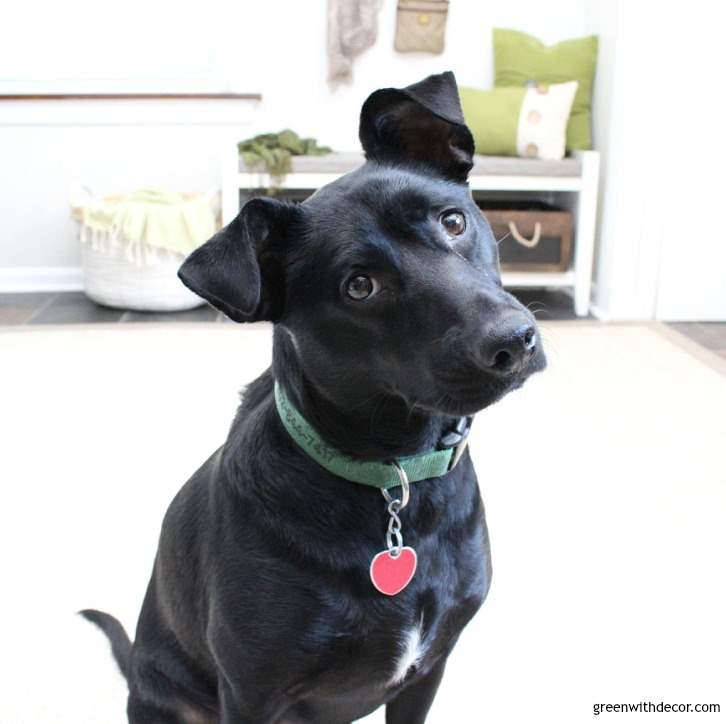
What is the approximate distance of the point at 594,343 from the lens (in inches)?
133

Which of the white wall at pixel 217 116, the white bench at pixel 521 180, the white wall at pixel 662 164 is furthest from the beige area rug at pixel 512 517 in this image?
the white wall at pixel 217 116

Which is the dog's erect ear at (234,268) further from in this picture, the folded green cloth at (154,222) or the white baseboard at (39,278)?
the white baseboard at (39,278)

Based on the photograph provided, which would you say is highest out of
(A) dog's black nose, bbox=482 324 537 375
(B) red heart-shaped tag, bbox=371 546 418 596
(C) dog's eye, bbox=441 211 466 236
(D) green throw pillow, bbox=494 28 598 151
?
(D) green throw pillow, bbox=494 28 598 151

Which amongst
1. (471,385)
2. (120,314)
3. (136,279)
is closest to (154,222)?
(136,279)

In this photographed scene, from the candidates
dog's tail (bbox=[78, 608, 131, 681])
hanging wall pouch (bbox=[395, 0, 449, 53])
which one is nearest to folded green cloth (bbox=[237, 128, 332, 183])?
hanging wall pouch (bbox=[395, 0, 449, 53])

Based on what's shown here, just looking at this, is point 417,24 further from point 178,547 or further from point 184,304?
point 178,547

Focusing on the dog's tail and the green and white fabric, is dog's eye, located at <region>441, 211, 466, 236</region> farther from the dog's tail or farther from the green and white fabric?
the green and white fabric

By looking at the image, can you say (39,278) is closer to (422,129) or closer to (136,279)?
(136,279)

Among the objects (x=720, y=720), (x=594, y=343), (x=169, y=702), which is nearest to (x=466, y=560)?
(x=169, y=702)

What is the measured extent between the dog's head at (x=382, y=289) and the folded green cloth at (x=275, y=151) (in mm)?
2715

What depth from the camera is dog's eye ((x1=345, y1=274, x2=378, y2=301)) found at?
919 millimetres

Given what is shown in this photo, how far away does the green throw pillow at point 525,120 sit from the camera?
12.7 ft

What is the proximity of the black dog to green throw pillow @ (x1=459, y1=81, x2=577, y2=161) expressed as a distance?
292cm

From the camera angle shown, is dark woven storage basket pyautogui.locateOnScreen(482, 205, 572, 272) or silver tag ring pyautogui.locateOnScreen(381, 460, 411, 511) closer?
silver tag ring pyautogui.locateOnScreen(381, 460, 411, 511)
